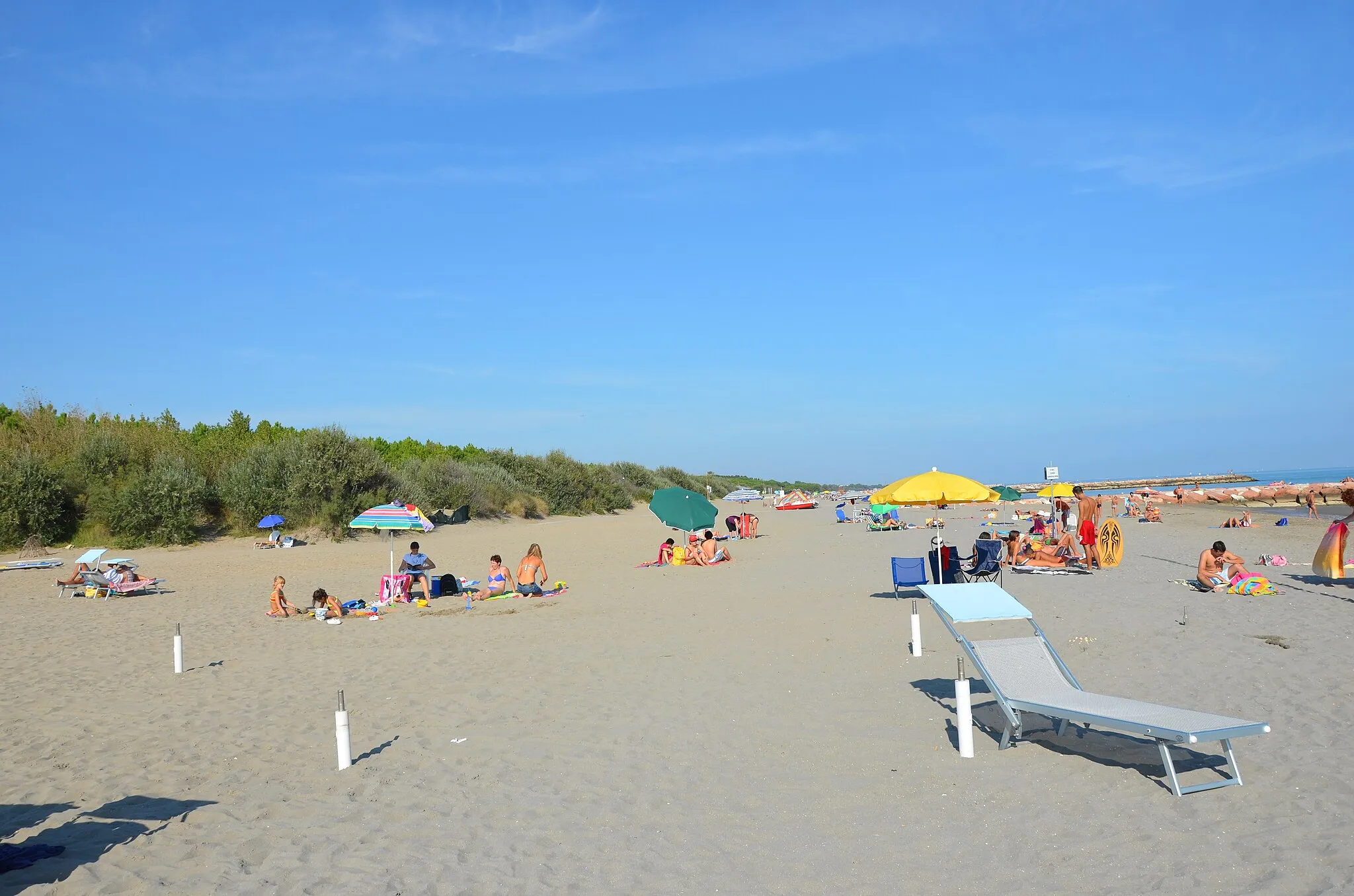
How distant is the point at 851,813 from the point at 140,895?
366cm

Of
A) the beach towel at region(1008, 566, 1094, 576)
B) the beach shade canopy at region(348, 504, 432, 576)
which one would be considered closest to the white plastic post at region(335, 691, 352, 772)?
the beach shade canopy at region(348, 504, 432, 576)

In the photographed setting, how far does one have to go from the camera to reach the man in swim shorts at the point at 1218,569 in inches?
527

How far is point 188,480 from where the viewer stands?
27.2 metres

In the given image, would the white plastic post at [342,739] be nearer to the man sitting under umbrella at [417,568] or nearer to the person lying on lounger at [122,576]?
the man sitting under umbrella at [417,568]

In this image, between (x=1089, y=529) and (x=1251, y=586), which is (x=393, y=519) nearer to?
(x=1089, y=529)

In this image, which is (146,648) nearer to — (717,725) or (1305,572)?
(717,725)

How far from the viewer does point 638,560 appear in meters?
22.0

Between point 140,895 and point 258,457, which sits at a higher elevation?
point 258,457

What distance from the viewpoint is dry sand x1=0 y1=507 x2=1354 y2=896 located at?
15.3 ft

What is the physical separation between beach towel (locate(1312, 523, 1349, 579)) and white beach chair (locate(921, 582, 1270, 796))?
872 centimetres

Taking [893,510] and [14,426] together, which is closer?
[14,426]

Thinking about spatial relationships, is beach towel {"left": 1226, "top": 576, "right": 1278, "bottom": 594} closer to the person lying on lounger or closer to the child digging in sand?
the child digging in sand

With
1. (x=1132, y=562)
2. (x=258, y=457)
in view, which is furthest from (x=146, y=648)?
(x=258, y=457)

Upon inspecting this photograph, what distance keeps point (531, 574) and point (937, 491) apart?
687cm
